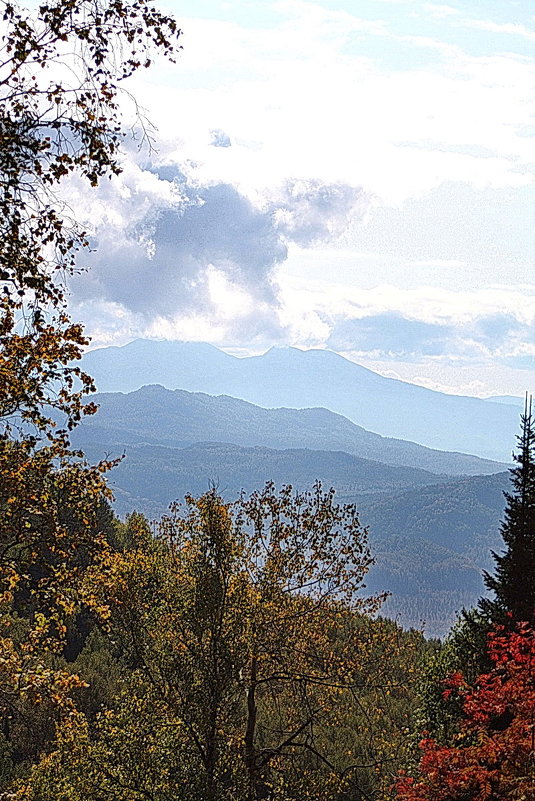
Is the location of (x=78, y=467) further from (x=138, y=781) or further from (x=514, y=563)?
(x=514, y=563)

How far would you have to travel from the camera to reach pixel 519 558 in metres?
18.5

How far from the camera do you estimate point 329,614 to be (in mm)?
14359

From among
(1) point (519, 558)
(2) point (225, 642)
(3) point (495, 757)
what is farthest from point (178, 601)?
(1) point (519, 558)

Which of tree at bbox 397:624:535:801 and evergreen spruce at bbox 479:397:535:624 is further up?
evergreen spruce at bbox 479:397:535:624

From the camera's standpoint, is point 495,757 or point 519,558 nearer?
point 495,757

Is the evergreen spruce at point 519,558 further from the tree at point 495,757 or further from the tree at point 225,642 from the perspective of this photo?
the tree at point 225,642

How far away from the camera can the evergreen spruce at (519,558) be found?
18.2 m

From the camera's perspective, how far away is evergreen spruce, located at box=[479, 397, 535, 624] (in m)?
18.2

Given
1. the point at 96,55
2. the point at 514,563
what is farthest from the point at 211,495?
the point at 514,563

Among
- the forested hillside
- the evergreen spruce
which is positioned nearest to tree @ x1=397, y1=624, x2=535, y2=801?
the forested hillside

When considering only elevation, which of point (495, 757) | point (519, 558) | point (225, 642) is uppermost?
point (519, 558)

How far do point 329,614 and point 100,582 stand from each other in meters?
7.15

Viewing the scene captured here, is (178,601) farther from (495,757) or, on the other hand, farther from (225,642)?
(495,757)

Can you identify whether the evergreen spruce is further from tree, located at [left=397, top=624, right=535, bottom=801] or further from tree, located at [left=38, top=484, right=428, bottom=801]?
tree, located at [left=38, top=484, right=428, bottom=801]
